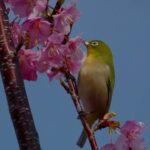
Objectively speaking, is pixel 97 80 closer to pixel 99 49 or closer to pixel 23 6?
pixel 99 49

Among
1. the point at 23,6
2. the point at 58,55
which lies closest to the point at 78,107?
the point at 58,55

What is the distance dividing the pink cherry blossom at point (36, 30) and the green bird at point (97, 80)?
134 centimetres

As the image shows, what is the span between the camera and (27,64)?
2146 mm

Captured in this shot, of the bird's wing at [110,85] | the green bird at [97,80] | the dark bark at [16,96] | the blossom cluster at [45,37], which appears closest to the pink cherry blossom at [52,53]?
the blossom cluster at [45,37]

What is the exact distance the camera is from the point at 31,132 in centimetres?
142

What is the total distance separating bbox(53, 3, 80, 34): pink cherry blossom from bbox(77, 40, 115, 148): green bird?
1207mm

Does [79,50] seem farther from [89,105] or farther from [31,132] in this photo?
[89,105]

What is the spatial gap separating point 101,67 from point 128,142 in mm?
1824

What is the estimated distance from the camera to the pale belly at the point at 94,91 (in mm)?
3484

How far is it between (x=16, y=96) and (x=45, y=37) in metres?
0.65

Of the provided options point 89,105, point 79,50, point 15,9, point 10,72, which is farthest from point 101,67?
point 10,72

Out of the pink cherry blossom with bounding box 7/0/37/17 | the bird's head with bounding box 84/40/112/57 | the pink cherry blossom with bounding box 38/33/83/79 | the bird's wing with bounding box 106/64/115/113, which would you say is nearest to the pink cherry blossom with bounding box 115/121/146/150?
the pink cherry blossom with bounding box 38/33/83/79

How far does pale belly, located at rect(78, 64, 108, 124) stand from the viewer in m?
3.48

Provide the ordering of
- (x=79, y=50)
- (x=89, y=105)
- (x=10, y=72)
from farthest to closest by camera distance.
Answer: (x=89, y=105) < (x=79, y=50) < (x=10, y=72)
